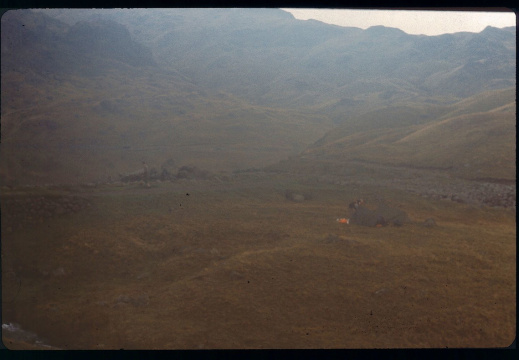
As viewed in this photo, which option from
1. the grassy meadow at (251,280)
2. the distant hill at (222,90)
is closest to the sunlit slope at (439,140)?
the distant hill at (222,90)

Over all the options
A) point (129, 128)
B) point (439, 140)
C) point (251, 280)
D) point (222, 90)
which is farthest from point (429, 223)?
point (222, 90)

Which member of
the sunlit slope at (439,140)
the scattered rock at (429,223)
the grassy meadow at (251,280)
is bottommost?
the grassy meadow at (251,280)

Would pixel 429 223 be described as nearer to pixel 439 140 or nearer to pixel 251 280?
pixel 251 280

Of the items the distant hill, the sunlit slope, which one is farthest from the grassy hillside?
the sunlit slope

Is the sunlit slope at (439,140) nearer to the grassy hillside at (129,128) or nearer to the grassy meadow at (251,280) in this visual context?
the grassy hillside at (129,128)

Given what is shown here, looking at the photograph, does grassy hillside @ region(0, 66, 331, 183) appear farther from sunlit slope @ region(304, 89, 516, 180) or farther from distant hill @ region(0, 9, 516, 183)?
sunlit slope @ region(304, 89, 516, 180)

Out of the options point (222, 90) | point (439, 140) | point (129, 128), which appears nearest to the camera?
point (439, 140)
